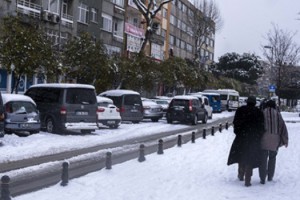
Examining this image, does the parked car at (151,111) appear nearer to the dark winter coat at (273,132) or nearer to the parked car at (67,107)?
the parked car at (67,107)

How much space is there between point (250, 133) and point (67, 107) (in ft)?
38.2

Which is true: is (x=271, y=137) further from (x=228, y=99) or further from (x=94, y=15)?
(x=228, y=99)

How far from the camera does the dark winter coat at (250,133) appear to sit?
32.4 ft

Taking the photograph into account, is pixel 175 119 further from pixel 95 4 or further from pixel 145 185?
pixel 145 185

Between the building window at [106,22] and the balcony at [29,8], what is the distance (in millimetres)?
11182

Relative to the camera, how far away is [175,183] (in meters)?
10.2

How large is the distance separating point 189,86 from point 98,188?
4849cm

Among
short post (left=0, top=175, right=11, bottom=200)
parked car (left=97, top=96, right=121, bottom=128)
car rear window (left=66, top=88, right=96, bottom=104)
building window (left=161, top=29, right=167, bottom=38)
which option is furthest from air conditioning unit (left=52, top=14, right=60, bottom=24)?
building window (left=161, top=29, right=167, bottom=38)

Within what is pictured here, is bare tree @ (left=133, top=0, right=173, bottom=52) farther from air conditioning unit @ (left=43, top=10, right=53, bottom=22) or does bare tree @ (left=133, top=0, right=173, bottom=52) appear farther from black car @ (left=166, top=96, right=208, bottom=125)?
black car @ (left=166, top=96, right=208, bottom=125)

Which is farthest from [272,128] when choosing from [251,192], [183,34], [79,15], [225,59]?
[225,59]

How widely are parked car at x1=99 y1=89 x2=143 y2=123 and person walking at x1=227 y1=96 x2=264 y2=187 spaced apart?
58.9ft

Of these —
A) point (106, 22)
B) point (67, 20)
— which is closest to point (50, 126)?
point (67, 20)

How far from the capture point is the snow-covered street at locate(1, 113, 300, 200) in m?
8.91

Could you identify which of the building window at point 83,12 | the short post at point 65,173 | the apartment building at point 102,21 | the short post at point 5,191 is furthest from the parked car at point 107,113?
the building window at point 83,12
